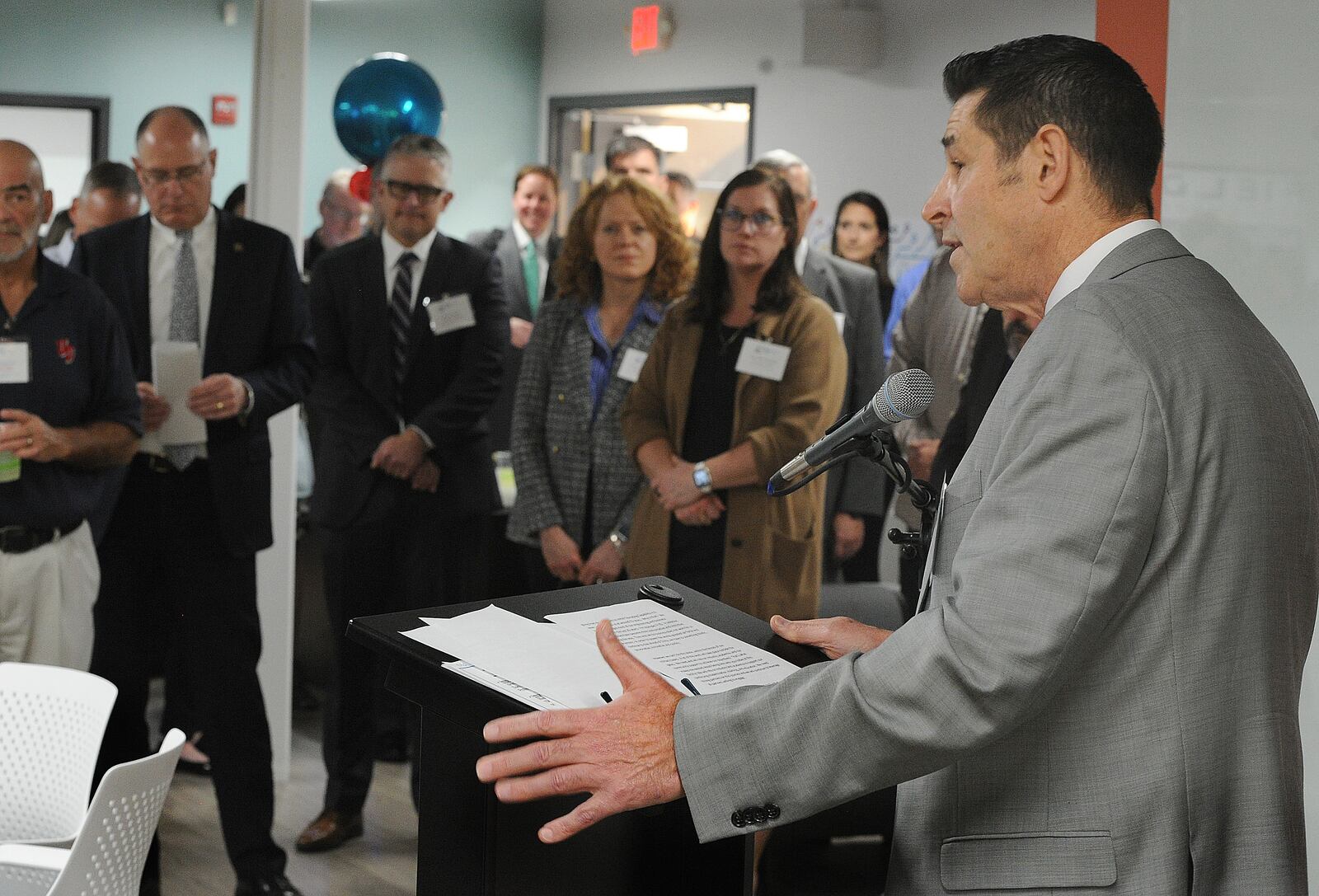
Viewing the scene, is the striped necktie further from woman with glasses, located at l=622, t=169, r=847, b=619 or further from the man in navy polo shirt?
the man in navy polo shirt

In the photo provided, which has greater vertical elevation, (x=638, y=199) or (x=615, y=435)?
(x=638, y=199)

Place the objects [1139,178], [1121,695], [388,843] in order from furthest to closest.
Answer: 1. [388,843]
2. [1139,178]
3. [1121,695]

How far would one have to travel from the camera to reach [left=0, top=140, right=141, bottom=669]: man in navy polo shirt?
9.70 feet

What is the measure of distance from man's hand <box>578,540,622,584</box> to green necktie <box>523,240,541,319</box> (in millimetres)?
1932

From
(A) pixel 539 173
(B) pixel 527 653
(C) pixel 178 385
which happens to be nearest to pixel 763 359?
(C) pixel 178 385

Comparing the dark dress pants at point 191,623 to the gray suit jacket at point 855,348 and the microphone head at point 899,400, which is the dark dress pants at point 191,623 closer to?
the gray suit jacket at point 855,348

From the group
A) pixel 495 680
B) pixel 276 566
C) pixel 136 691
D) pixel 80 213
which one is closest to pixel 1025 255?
pixel 495 680

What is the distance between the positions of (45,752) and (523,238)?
3.48 m

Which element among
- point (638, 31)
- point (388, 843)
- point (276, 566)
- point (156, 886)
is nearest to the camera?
point (156, 886)

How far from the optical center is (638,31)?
5.65 metres

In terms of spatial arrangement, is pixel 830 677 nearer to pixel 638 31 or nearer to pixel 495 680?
pixel 495 680

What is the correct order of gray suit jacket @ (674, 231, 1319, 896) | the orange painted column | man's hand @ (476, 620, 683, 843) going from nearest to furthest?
gray suit jacket @ (674, 231, 1319, 896)
man's hand @ (476, 620, 683, 843)
the orange painted column

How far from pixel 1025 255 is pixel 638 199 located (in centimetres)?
254

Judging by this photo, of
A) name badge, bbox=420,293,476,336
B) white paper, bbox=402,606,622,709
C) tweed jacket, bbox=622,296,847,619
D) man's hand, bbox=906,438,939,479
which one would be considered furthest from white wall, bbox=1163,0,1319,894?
name badge, bbox=420,293,476,336
